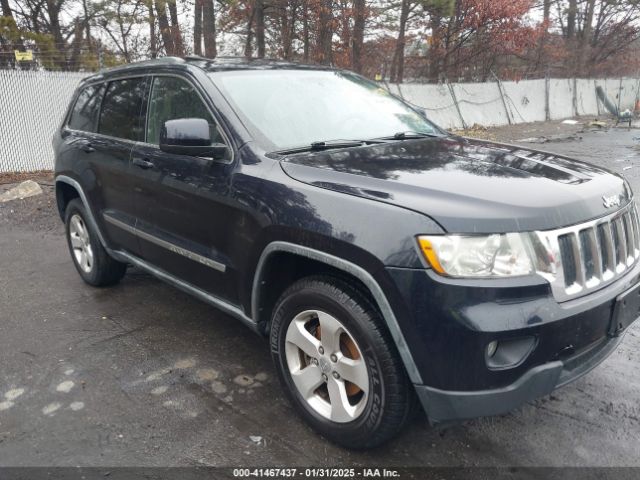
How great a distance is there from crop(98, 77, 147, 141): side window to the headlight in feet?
8.24

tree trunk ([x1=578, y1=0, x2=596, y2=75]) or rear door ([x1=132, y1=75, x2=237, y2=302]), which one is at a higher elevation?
tree trunk ([x1=578, y1=0, x2=596, y2=75])

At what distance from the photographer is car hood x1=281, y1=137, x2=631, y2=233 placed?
7.12 feet

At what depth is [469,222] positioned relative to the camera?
2.13 metres

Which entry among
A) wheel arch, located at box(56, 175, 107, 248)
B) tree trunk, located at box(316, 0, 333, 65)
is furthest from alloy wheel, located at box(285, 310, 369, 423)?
tree trunk, located at box(316, 0, 333, 65)

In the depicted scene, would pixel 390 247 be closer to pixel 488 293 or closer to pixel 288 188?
pixel 488 293

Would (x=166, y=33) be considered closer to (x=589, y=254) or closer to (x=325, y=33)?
(x=325, y=33)

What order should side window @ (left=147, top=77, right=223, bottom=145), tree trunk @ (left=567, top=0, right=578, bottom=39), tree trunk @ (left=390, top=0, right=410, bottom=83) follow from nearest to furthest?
side window @ (left=147, top=77, right=223, bottom=145) → tree trunk @ (left=390, top=0, right=410, bottom=83) → tree trunk @ (left=567, top=0, right=578, bottom=39)

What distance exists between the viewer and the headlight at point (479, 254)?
2115 millimetres

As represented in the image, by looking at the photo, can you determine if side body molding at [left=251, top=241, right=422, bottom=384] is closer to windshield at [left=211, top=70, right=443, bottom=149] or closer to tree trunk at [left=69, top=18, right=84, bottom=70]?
windshield at [left=211, top=70, right=443, bottom=149]

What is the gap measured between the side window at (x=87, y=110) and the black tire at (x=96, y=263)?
2.16ft

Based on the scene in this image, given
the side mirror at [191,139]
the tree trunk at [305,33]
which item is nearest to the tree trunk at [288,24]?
the tree trunk at [305,33]

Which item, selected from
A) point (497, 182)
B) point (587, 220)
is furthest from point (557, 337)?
point (497, 182)

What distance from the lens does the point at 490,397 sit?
7.04 ft

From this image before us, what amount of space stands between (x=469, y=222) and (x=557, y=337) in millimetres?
579
